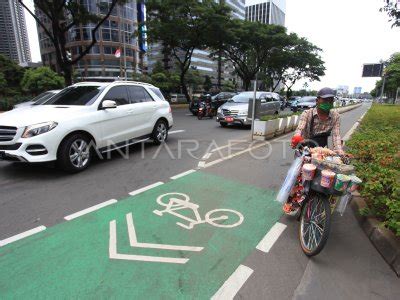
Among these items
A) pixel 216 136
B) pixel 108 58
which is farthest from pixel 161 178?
pixel 108 58

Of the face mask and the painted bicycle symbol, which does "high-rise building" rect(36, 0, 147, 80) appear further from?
the face mask

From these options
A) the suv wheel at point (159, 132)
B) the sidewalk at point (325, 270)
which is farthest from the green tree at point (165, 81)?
the sidewalk at point (325, 270)

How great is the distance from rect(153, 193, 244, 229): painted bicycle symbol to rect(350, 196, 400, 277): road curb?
5.24ft

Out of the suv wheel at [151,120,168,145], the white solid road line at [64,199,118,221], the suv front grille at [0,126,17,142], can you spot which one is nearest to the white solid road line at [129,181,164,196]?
the white solid road line at [64,199,118,221]

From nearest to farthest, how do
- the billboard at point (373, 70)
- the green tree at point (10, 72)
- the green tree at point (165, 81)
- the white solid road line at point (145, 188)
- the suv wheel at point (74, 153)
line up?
the white solid road line at point (145, 188) < the suv wheel at point (74, 153) < the green tree at point (10, 72) < the billboard at point (373, 70) < the green tree at point (165, 81)

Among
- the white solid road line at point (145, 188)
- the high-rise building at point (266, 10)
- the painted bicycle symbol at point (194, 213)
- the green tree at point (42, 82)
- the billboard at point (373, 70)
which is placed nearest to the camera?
the painted bicycle symbol at point (194, 213)

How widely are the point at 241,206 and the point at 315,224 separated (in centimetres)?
135

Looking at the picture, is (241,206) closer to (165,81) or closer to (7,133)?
(7,133)

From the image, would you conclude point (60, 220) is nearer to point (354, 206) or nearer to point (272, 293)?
point (272, 293)

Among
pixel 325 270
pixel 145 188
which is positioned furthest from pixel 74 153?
pixel 325 270

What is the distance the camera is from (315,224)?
3.08 metres

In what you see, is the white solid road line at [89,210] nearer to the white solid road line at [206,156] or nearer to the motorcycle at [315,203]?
the motorcycle at [315,203]

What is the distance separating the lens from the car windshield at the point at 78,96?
601 centimetres

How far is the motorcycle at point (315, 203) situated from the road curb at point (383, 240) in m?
0.65
